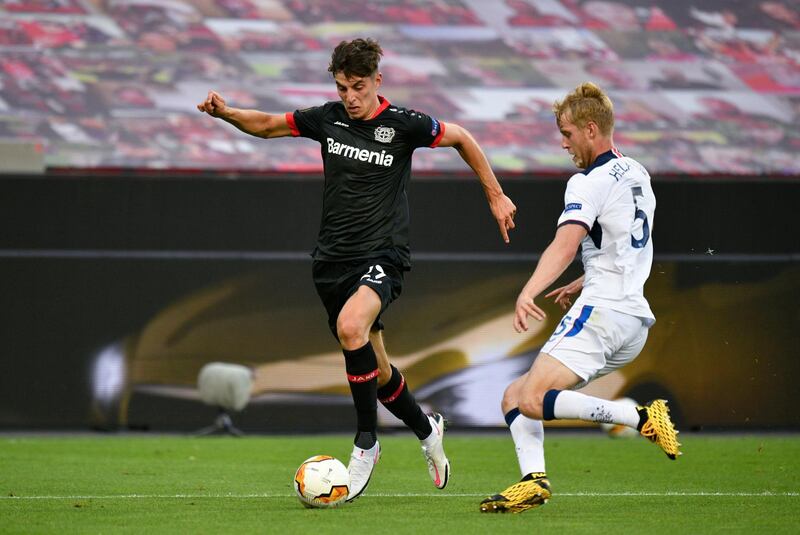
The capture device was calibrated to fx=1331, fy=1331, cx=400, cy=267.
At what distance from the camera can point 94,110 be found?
18.2 m

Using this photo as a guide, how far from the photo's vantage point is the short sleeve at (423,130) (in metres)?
7.54

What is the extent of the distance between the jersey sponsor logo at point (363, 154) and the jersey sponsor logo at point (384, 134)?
68mm

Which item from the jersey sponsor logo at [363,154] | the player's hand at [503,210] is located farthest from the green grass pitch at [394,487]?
the jersey sponsor logo at [363,154]

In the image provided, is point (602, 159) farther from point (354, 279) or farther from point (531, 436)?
point (354, 279)

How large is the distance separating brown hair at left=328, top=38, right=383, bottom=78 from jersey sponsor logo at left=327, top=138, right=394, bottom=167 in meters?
0.42

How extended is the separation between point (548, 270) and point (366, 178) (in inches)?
64.2

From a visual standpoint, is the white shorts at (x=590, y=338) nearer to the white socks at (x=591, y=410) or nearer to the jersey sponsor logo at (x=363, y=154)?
the white socks at (x=591, y=410)

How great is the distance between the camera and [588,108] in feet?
21.6

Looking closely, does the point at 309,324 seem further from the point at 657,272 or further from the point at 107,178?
the point at 657,272

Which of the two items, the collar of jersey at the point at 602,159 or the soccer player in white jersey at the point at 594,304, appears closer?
the soccer player in white jersey at the point at 594,304

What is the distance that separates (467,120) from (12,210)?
7169 mm

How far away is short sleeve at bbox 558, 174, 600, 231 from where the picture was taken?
250 inches

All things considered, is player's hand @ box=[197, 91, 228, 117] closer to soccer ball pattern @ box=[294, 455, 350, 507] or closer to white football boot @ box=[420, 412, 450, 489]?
soccer ball pattern @ box=[294, 455, 350, 507]

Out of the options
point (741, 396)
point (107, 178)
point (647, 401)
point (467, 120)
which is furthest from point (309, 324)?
point (467, 120)
